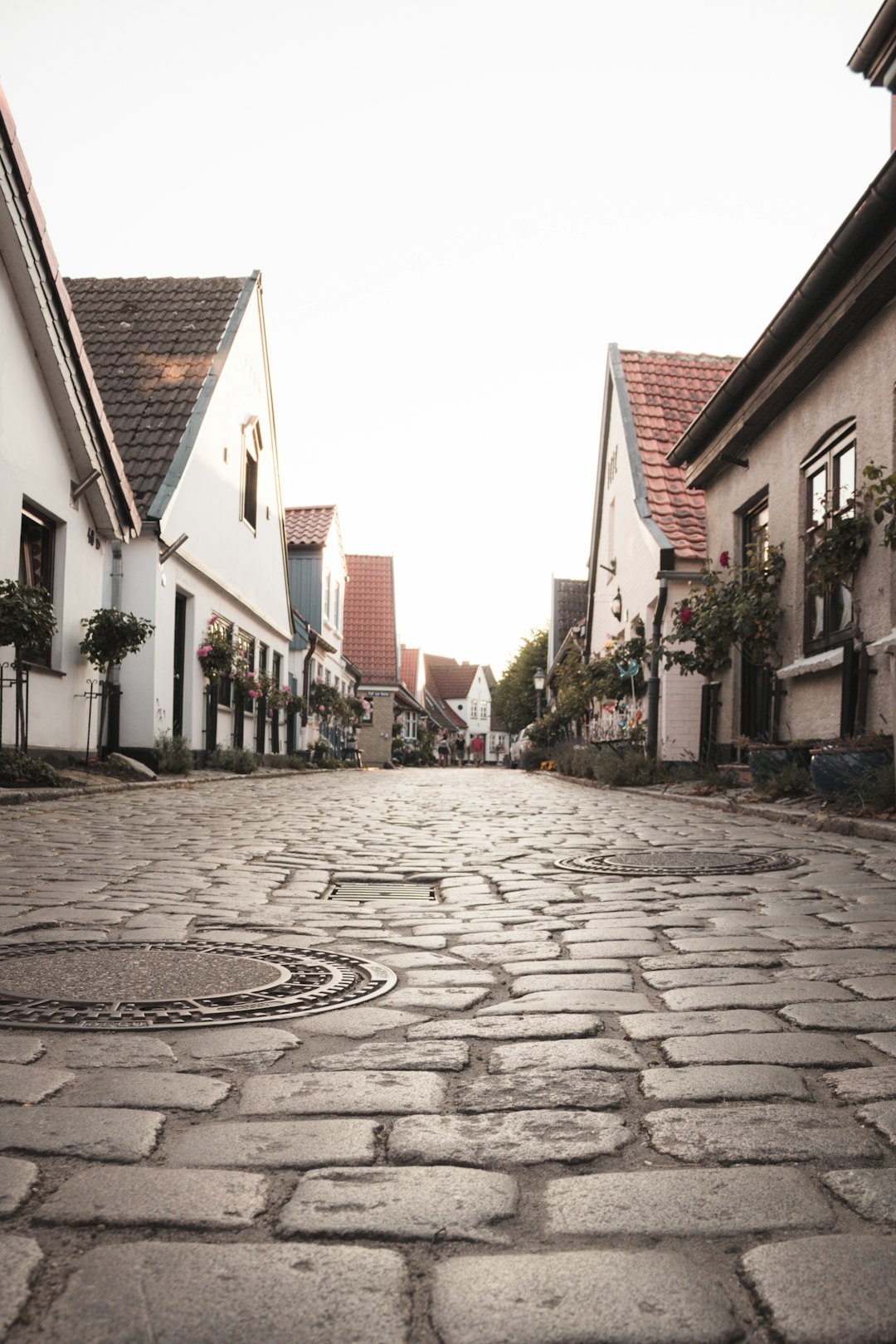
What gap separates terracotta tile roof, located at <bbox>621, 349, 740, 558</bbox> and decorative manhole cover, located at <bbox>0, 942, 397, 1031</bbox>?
1467 centimetres

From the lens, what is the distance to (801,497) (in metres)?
12.6

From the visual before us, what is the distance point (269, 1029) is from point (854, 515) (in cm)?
877

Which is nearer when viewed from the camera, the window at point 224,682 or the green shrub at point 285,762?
the window at point 224,682

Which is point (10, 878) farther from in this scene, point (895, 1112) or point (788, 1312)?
point (788, 1312)

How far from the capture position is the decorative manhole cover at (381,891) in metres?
5.62

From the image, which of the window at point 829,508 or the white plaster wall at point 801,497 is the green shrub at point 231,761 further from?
the window at point 829,508

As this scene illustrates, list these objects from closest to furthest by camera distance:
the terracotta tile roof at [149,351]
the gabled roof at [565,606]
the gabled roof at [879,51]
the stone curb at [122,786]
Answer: the stone curb at [122,786] → the gabled roof at [879,51] → the terracotta tile roof at [149,351] → the gabled roof at [565,606]

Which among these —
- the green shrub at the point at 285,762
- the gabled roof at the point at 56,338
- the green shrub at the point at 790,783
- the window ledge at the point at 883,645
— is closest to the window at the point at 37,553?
the gabled roof at the point at 56,338

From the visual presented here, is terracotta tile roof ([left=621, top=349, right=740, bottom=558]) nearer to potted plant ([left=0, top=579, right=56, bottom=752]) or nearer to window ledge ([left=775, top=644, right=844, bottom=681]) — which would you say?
window ledge ([left=775, top=644, right=844, bottom=681])

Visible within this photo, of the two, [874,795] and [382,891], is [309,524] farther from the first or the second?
[382,891]

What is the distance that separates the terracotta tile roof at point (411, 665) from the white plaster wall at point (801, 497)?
5139 cm

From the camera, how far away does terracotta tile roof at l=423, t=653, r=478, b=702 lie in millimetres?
120625

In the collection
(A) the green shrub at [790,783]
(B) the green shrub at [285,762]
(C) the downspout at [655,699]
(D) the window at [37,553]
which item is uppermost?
(D) the window at [37,553]

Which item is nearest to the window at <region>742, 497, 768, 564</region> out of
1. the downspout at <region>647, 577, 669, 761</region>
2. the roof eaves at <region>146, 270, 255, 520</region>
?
the downspout at <region>647, 577, 669, 761</region>
